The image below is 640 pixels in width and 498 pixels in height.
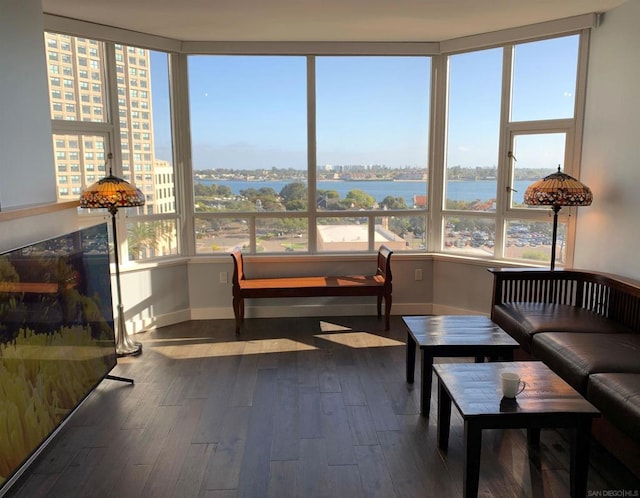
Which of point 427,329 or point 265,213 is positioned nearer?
point 427,329

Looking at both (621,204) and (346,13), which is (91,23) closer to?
(346,13)

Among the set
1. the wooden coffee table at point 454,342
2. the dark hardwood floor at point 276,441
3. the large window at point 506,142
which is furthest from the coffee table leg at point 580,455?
the large window at point 506,142

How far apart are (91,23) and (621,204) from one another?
4.29 meters

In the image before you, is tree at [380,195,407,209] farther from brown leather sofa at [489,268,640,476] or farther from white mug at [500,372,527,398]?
white mug at [500,372,527,398]

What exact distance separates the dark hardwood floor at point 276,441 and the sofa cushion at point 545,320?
2.17 feet

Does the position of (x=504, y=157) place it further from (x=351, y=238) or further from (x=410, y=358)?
(x=410, y=358)

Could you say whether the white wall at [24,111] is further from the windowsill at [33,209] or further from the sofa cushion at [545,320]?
the sofa cushion at [545,320]

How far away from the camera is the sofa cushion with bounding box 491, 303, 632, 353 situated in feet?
10.2

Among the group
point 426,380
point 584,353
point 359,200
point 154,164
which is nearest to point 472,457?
point 426,380

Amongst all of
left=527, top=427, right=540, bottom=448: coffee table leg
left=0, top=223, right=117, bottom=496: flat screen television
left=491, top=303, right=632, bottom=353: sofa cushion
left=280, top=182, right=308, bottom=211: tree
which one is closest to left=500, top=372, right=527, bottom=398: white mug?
left=527, top=427, right=540, bottom=448: coffee table leg

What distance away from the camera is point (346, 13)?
367 centimetres

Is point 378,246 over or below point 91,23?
below

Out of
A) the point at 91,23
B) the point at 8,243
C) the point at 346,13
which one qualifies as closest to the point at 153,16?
the point at 91,23

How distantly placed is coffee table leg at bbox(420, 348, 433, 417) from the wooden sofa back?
116cm
